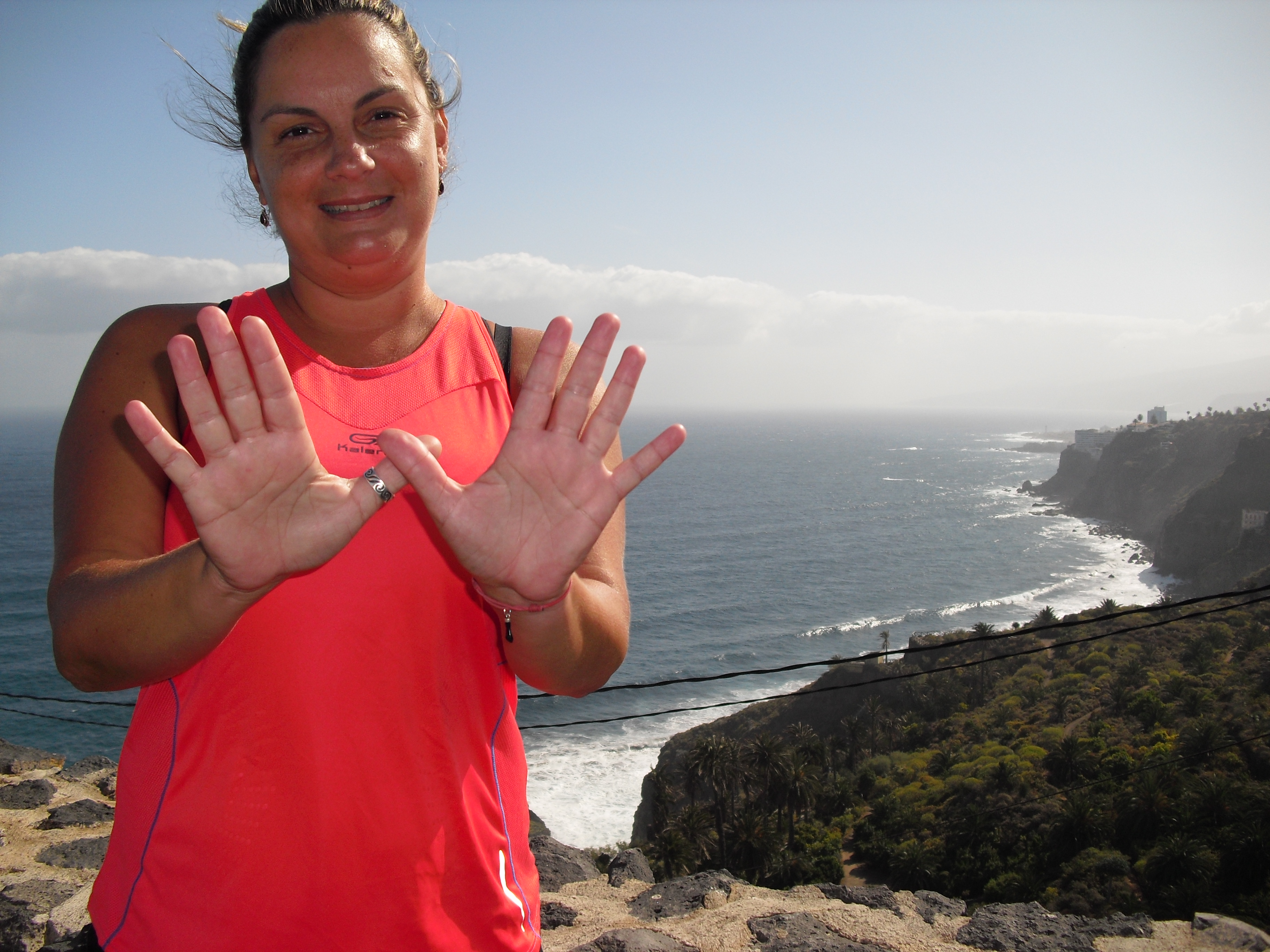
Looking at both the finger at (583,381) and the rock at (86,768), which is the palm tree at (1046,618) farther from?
the finger at (583,381)

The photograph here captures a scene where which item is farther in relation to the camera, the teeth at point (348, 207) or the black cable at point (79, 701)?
the black cable at point (79, 701)

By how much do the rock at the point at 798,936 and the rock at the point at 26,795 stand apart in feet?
17.5

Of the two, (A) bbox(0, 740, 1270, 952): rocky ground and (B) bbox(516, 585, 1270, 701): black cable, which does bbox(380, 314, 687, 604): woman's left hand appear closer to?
(B) bbox(516, 585, 1270, 701): black cable

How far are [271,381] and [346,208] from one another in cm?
56

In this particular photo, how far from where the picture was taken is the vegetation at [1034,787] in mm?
24000

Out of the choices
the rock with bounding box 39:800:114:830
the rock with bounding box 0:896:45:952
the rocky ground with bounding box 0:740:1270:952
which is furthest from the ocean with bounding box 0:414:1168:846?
the rock with bounding box 0:896:45:952

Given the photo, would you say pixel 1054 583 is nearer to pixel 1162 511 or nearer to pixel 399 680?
pixel 1162 511

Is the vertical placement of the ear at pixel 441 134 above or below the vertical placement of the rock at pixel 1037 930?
above

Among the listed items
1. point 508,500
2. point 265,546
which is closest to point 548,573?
point 508,500

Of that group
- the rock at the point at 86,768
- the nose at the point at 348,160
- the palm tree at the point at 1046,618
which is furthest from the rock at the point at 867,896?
the palm tree at the point at 1046,618

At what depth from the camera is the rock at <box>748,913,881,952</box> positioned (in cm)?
420

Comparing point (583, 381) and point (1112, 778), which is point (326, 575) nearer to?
point (583, 381)

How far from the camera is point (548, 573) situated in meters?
1.58

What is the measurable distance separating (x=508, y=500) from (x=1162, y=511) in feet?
373
